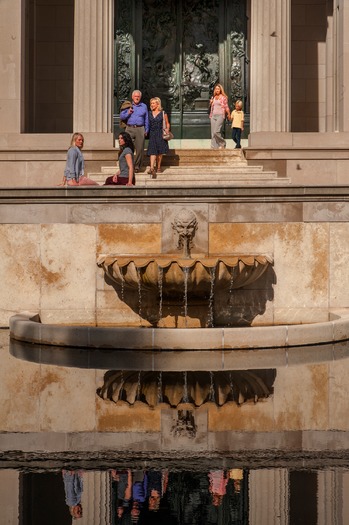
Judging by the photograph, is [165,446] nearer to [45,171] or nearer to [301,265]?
[301,265]

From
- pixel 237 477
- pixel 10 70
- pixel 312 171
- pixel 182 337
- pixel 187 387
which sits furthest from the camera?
pixel 10 70

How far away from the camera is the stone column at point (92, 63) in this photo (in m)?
27.2

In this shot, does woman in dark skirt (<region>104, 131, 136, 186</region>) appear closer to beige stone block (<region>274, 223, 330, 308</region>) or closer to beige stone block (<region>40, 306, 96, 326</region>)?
beige stone block (<region>40, 306, 96, 326</region>)

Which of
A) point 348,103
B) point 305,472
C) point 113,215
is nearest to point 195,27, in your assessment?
point 348,103

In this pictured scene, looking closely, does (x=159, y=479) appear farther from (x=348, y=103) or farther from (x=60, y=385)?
(x=348, y=103)

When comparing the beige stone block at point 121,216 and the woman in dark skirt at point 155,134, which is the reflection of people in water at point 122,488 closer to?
the beige stone block at point 121,216

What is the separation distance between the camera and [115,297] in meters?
17.1

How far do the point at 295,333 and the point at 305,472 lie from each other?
Result: 6.46 meters

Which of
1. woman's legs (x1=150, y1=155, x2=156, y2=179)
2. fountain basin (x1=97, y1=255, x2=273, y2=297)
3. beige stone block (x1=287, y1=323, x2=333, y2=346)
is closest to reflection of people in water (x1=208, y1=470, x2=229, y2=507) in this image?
beige stone block (x1=287, y1=323, x2=333, y2=346)

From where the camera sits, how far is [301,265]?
17281 mm

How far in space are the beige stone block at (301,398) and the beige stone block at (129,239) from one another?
13.9 feet

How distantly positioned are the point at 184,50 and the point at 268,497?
2465cm

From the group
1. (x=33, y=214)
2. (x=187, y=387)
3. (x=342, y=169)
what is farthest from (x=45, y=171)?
(x=187, y=387)

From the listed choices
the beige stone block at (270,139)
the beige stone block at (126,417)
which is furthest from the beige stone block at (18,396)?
the beige stone block at (270,139)
